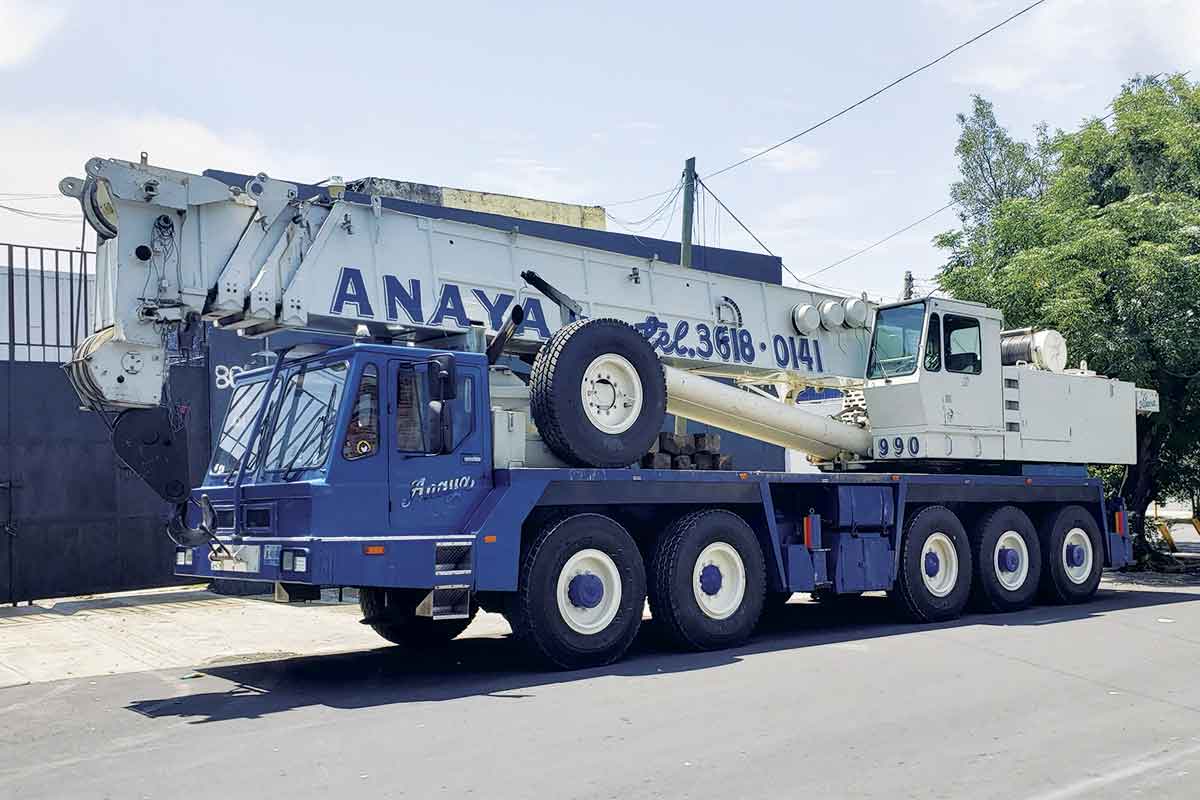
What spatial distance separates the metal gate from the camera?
15.0m

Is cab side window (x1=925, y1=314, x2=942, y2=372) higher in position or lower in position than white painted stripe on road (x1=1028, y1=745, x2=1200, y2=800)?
higher

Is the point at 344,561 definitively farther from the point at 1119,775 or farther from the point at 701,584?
the point at 1119,775

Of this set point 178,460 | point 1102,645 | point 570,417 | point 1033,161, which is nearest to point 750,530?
point 570,417

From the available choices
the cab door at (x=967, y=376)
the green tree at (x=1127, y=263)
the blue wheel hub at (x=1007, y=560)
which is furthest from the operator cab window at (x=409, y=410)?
the green tree at (x=1127, y=263)

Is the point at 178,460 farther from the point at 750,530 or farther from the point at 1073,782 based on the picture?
the point at 1073,782

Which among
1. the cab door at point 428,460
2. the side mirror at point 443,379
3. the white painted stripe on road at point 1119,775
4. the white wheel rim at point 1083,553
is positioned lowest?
the white painted stripe on road at point 1119,775

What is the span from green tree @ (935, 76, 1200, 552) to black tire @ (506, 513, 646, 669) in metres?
10.4

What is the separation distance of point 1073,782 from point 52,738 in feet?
20.7

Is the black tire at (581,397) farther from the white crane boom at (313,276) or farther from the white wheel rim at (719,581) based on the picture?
the white wheel rim at (719,581)

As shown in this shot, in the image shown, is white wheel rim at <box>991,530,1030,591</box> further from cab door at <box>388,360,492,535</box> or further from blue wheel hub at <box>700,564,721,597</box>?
cab door at <box>388,360,492,535</box>

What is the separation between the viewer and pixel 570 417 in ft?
34.0

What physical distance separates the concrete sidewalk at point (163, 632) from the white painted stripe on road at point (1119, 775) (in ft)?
19.2

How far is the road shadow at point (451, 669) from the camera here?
8859 millimetres

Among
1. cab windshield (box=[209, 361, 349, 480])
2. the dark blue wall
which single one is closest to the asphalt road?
cab windshield (box=[209, 361, 349, 480])
